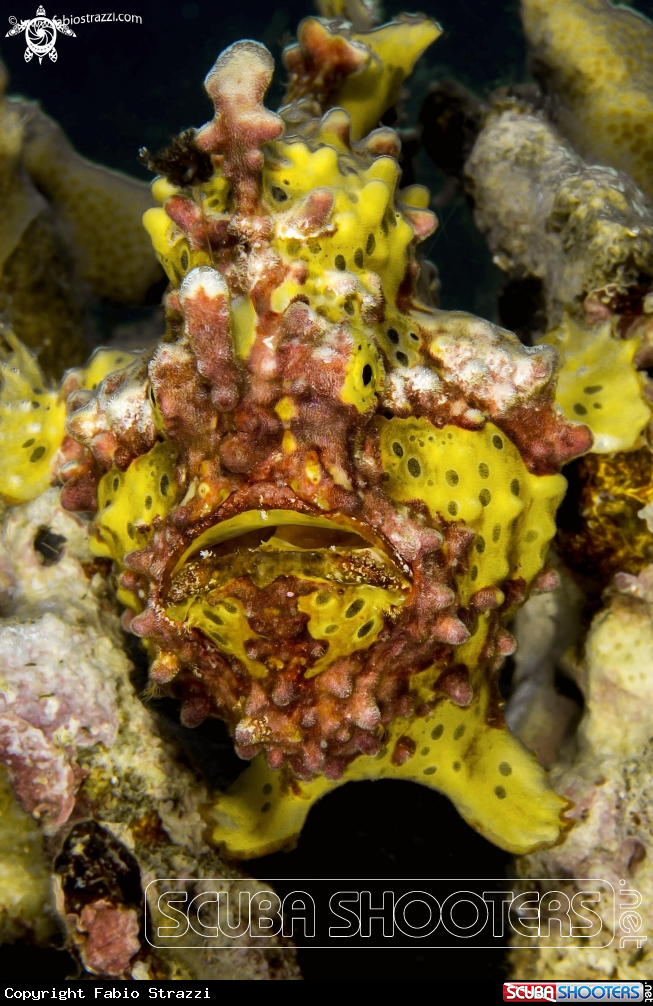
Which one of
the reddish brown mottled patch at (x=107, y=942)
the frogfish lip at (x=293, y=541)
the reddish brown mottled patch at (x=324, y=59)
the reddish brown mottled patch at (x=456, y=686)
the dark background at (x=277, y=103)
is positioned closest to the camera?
the frogfish lip at (x=293, y=541)

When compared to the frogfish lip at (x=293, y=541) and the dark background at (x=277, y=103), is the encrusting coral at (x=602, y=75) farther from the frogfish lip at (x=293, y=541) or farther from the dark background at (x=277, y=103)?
the frogfish lip at (x=293, y=541)

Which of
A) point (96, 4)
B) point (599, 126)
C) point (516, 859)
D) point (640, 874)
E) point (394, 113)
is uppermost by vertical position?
point (599, 126)

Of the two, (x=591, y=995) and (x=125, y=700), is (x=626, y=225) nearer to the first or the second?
(x=125, y=700)

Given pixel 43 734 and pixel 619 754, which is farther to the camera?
pixel 619 754

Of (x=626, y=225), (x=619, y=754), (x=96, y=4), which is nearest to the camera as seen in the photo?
(x=619, y=754)

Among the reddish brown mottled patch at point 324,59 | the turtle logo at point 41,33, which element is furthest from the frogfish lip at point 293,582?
the turtle logo at point 41,33

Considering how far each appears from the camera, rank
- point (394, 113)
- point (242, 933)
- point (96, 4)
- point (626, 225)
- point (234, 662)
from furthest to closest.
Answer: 1. point (96, 4)
2. point (394, 113)
3. point (626, 225)
4. point (242, 933)
5. point (234, 662)

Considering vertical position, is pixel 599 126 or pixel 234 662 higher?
pixel 599 126

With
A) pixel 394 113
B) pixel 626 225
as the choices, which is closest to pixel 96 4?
pixel 394 113

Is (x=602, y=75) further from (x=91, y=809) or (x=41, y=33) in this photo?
(x=91, y=809)
